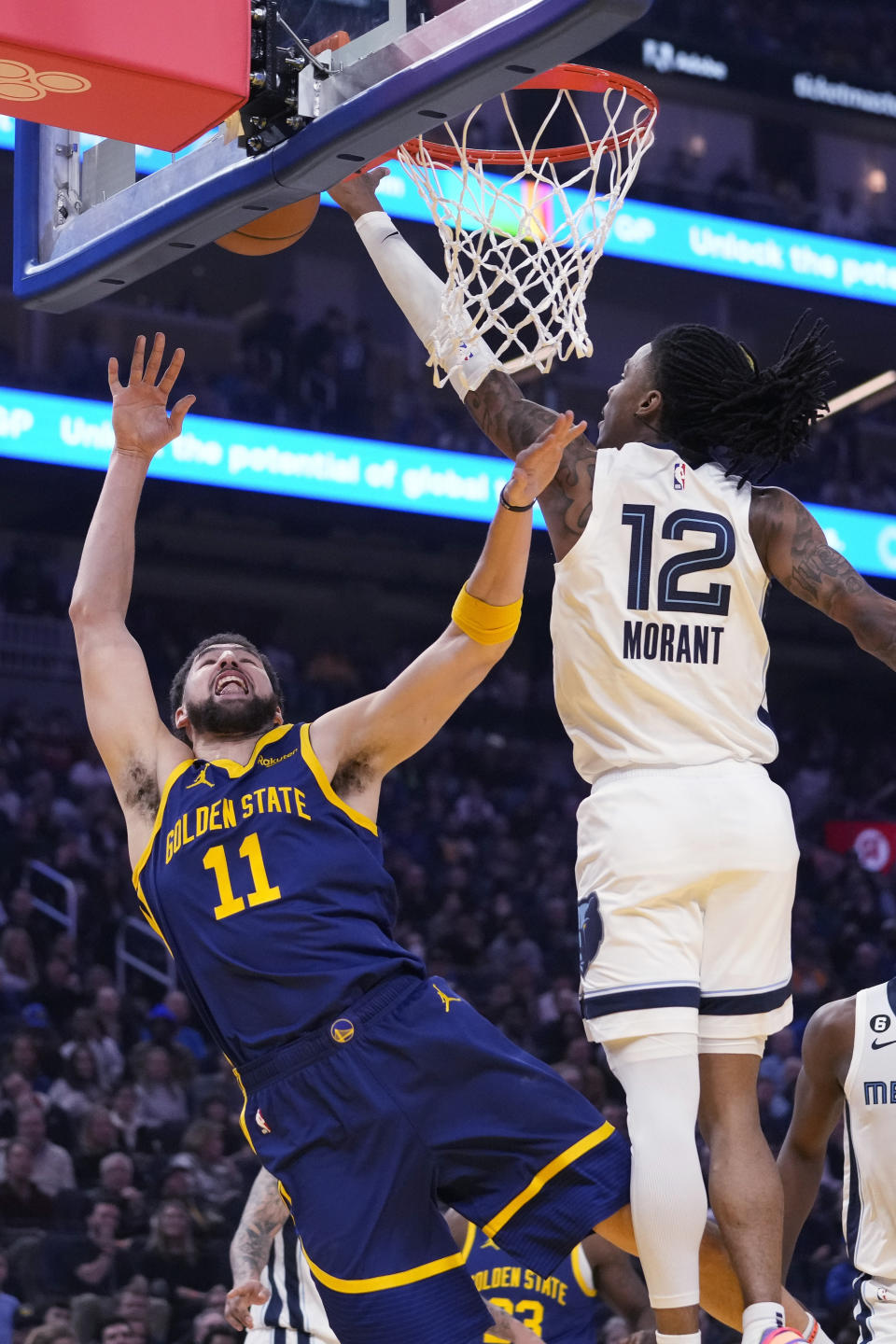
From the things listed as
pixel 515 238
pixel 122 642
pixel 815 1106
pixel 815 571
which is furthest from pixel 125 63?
pixel 815 1106

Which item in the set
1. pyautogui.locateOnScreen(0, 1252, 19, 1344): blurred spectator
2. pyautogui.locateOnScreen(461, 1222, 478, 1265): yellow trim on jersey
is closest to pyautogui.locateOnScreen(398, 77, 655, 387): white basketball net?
pyautogui.locateOnScreen(461, 1222, 478, 1265): yellow trim on jersey

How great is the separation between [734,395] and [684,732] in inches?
30.1

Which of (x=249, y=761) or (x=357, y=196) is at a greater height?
(x=357, y=196)

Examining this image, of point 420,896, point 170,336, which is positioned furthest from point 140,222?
point 170,336

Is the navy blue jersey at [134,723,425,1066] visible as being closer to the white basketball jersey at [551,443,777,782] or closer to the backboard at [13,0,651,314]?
the white basketball jersey at [551,443,777,782]

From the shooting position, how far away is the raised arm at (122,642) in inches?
144

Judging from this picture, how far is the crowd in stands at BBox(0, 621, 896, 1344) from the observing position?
26.3 feet

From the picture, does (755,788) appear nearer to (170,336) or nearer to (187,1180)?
(187,1180)

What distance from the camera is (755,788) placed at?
3414 millimetres

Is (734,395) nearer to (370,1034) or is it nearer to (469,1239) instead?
(370,1034)

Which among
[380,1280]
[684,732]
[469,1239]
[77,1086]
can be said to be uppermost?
[684,732]

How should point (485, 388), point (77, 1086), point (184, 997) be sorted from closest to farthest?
1. point (485, 388)
2. point (77, 1086)
3. point (184, 997)

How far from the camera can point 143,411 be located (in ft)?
12.8

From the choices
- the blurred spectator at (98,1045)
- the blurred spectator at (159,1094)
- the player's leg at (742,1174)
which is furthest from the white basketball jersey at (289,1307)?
the blurred spectator at (98,1045)
